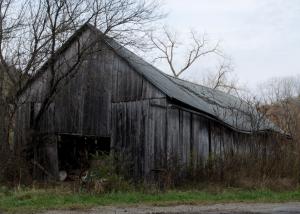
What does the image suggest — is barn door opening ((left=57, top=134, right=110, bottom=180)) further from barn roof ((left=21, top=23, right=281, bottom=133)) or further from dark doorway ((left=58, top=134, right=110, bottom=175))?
barn roof ((left=21, top=23, right=281, bottom=133))

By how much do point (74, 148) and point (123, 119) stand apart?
4375 millimetres

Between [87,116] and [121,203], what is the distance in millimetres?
8247

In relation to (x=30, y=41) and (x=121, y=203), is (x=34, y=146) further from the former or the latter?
(x=121, y=203)

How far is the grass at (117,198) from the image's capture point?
42.1 ft

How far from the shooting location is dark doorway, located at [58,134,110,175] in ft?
74.1

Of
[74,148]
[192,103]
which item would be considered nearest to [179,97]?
[192,103]

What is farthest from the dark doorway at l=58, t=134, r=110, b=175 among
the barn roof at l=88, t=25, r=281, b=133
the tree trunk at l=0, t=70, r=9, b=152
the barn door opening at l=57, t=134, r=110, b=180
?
the barn roof at l=88, t=25, r=281, b=133

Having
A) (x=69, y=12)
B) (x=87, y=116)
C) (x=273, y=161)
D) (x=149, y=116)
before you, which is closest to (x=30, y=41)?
(x=69, y=12)

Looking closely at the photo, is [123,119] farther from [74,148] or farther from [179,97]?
[74,148]

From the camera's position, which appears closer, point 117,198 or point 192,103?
point 117,198

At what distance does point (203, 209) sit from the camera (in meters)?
12.2

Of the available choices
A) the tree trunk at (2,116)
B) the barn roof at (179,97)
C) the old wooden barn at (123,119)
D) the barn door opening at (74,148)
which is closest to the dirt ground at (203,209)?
the old wooden barn at (123,119)

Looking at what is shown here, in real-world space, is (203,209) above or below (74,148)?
below

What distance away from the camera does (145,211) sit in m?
11.8
